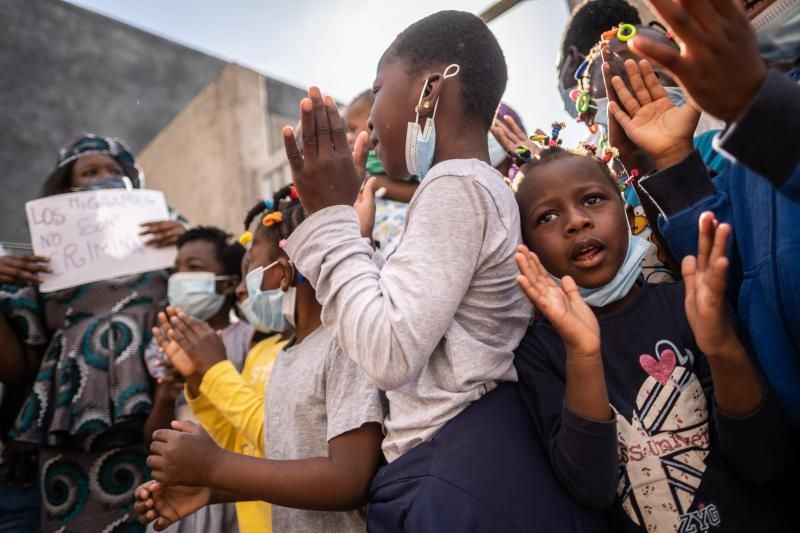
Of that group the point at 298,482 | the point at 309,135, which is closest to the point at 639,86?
the point at 309,135

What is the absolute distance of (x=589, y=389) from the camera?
1.16 meters

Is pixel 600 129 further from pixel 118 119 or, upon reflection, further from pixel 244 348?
pixel 118 119

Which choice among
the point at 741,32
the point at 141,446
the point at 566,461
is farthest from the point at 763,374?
the point at 141,446

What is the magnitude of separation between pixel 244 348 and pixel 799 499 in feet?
8.20

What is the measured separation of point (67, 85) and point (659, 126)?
1804cm

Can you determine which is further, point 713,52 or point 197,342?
point 197,342

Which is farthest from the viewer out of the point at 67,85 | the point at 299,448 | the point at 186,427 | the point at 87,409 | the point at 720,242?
the point at 67,85

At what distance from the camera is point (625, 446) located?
1.29 metres

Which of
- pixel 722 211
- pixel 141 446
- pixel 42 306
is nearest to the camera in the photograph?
pixel 722 211

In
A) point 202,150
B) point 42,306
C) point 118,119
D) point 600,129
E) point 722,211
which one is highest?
point 118,119

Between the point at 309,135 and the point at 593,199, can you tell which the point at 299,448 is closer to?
the point at 309,135

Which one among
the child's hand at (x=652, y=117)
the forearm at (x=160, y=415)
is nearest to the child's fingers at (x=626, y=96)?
the child's hand at (x=652, y=117)

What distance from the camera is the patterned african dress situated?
8.02ft

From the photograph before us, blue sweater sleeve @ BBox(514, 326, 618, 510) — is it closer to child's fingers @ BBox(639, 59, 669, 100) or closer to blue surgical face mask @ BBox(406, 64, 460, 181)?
blue surgical face mask @ BBox(406, 64, 460, 181)
